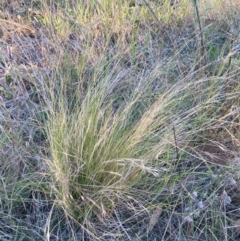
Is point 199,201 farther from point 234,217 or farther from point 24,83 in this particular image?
point 24,83

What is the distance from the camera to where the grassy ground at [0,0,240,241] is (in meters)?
1.55

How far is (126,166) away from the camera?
1.58 meters

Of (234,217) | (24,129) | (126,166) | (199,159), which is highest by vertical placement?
(24,129)

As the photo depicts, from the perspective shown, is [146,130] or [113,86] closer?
[146,130]

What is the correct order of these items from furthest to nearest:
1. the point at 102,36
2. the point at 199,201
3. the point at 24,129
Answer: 1. the point at 102,36
2. the point at 24,129
3. the point at 199,201

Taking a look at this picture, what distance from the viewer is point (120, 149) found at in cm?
159

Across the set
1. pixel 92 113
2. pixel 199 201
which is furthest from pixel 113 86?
pixel 199 201

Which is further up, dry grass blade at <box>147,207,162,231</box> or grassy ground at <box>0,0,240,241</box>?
grassy ground at <box>0,0,240,241</box>

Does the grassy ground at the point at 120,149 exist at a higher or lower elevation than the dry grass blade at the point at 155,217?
higher

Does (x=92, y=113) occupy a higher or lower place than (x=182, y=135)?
higher

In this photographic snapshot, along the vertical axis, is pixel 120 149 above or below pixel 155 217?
above

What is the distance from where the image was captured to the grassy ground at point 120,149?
155cm

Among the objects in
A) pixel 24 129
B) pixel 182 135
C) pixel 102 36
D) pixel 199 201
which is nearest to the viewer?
pixel 199 201

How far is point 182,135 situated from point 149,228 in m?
0.34
